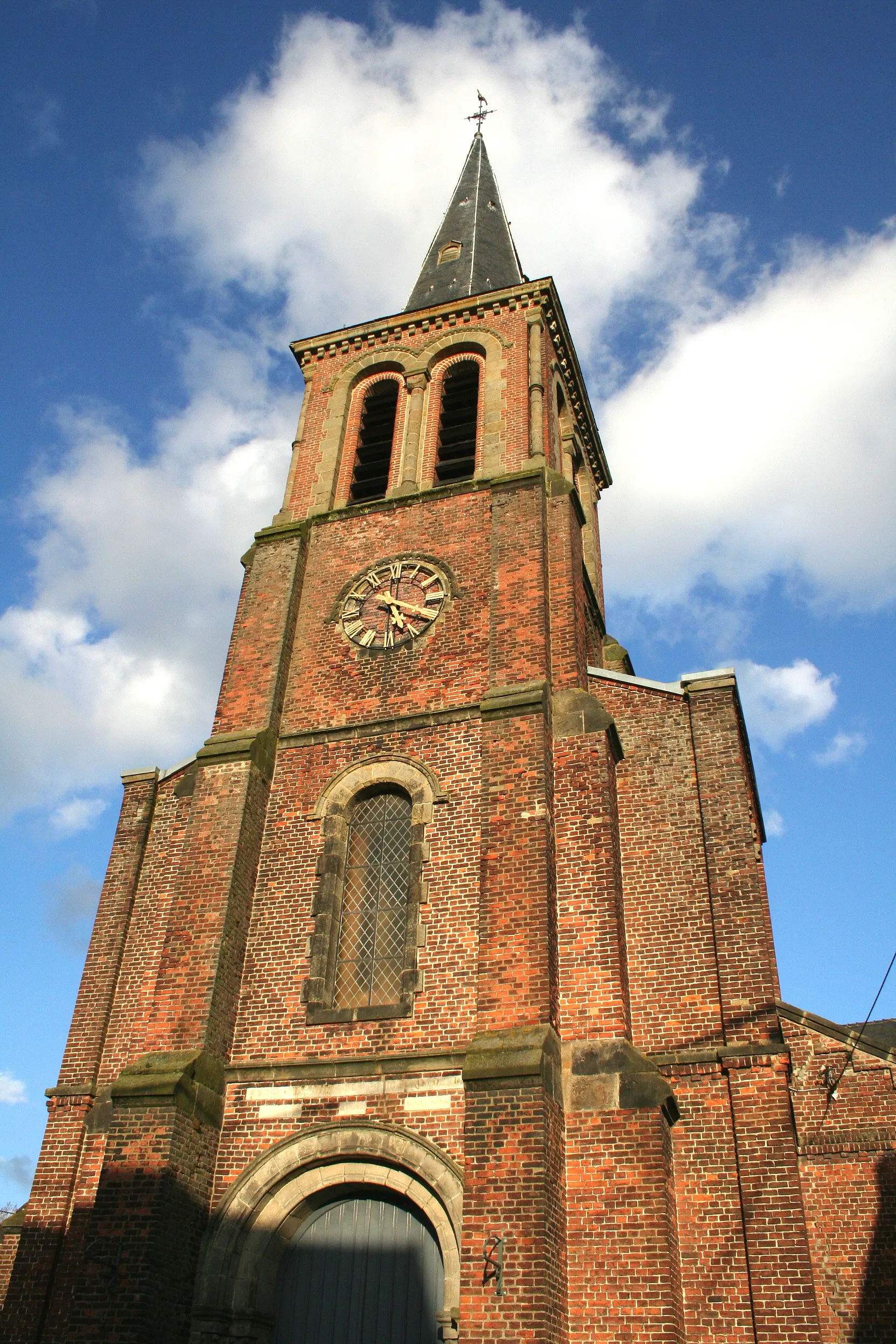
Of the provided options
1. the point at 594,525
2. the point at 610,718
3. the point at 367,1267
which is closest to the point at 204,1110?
the point at 367,1267

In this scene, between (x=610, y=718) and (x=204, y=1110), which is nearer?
(x=204, y=1110)

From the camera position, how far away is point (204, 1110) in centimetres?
1089

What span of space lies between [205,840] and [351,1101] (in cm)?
358

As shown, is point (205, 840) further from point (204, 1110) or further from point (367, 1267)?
point (367, 1267)

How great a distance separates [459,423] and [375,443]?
1.48 meters

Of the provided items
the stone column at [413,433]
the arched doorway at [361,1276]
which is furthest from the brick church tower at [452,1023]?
the stone column at [413,433]

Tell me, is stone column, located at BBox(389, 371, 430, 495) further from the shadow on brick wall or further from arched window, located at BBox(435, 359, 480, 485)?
the shadow on brick wall

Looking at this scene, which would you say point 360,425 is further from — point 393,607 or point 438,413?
point 393,607

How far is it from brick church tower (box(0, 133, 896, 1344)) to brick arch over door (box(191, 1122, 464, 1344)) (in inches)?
1.2

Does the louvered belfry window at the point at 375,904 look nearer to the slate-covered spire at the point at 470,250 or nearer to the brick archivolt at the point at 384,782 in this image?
the brick archivolt at the point at 384,782

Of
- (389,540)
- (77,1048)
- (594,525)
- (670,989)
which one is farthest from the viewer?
(594,525)

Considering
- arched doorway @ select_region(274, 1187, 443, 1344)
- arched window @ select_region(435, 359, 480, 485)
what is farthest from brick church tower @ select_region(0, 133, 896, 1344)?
arched window @ select_region(435, 359, 480, 485)

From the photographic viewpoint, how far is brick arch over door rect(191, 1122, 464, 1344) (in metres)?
9.93

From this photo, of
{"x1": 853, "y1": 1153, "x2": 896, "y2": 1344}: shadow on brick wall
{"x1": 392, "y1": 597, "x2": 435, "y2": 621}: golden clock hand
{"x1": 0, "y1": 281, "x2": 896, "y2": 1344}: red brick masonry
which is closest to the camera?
{"x1": 0, "y1": 281, "x2": 896, "y2": 1344}: red brick masonry
